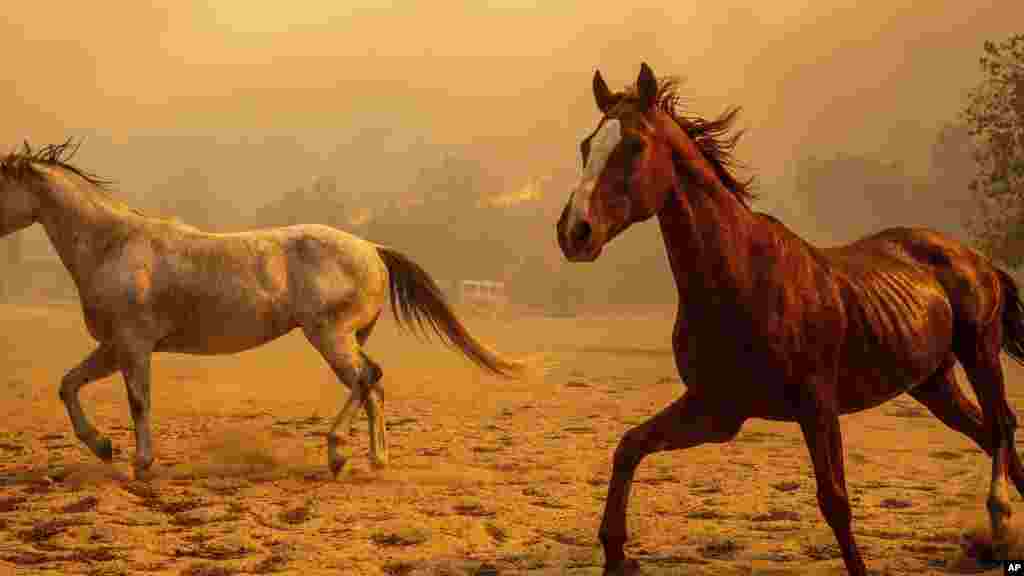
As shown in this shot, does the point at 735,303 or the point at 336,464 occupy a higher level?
the point at 735,303

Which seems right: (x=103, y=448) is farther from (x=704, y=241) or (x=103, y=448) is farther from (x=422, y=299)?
(x=704, y=241)

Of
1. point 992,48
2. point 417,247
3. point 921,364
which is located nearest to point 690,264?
point 921,364

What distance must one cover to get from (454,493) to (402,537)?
36.3 inches

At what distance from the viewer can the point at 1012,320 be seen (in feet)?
12.4

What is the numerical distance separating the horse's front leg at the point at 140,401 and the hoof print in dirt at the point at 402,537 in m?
1.91

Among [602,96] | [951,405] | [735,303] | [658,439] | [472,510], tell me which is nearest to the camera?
[735,303]

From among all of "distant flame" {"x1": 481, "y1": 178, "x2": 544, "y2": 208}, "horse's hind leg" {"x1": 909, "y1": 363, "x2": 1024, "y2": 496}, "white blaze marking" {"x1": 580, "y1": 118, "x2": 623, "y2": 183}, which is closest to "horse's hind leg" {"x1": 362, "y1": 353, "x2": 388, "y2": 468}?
"white blaze marking" {"x1": 580, "y1": 118, "x2": 623, "y2": 183}

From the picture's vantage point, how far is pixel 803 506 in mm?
4438

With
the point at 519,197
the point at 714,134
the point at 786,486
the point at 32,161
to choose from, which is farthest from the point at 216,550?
the point at 519,197

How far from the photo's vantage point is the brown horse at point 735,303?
2676 mm

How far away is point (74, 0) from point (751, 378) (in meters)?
90.9

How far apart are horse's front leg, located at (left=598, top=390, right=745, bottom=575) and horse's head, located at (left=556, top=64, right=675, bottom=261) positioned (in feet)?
2.43

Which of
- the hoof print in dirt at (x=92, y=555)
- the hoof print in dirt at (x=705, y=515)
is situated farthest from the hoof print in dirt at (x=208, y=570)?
the hoof print in dirt at (x=705, y=515)

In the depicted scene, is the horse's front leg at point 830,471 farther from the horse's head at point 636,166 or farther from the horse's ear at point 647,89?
the horse's ear at point 647,89
